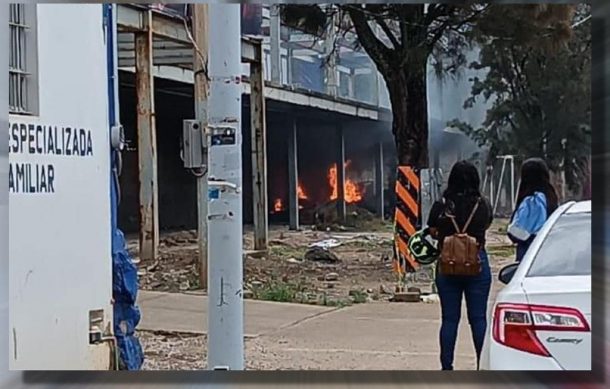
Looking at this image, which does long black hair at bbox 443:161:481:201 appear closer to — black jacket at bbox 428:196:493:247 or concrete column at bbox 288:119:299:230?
black jacket at bbox 428:196:493:247

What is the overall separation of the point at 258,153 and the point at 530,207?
5.54m

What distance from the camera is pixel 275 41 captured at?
1048 cm

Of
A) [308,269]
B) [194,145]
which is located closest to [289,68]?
[308,269]

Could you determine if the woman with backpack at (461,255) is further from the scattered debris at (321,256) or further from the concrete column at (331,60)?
the scattered debris at (321,256)

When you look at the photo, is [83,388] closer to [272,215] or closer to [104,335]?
[104,335]

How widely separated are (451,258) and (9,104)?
2129 millimetres

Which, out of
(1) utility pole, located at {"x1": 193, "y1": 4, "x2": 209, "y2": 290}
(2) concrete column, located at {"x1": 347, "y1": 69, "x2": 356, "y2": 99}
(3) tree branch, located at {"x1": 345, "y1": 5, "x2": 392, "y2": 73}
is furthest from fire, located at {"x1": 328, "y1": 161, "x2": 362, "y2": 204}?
(1) utility pole, located at {"x1": 193, "y1": 4, "x2": 209, "y2": 290}

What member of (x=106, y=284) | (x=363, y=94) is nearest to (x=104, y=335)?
(x=106, y=284)

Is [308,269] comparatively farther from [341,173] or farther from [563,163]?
[341,173]

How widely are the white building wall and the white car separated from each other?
145 centimetres

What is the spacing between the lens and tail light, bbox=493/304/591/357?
2.91 meters

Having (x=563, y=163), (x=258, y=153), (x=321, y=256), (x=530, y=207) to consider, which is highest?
(x=258, y=153)

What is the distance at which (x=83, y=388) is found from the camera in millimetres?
3762

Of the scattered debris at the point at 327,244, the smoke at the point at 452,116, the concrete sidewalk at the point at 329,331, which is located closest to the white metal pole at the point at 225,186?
the concrete sidewalk at the point at 329,331
